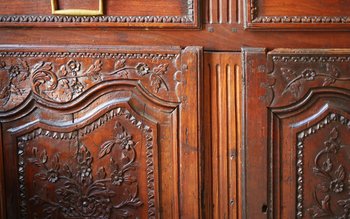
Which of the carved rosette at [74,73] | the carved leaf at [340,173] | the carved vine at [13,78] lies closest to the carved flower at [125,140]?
the carved rosette at [74,73]

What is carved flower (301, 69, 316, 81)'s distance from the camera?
Result: 1.27 m

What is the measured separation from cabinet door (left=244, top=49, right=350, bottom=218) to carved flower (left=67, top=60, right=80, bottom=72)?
397 millimetres

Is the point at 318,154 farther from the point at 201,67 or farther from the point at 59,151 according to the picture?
the point at 59,151

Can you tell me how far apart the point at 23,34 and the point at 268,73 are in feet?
1.91

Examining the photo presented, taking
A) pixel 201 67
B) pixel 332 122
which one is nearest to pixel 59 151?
pixel 201 67

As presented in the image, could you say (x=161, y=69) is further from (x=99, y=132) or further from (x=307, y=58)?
(x=307, y=58)

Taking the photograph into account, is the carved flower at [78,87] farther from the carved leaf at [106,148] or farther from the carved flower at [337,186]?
the carved flower at [337,186]

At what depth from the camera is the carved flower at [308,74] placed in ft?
4.17

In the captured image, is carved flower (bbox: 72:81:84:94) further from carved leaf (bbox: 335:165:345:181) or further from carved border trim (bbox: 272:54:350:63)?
carved leaf (bbox: 335:165:345:181)

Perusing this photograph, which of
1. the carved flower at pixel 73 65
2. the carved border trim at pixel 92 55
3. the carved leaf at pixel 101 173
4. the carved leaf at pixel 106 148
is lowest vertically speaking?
the carved leaf at pixel 101 173

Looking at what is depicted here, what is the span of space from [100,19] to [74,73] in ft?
0.47

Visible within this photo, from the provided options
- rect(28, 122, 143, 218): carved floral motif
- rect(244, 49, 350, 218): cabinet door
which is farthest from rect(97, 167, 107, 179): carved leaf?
rect(244, 49, 350, 218): cabinet door

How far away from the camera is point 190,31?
130cm

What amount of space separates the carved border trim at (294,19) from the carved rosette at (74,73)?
20 cm
